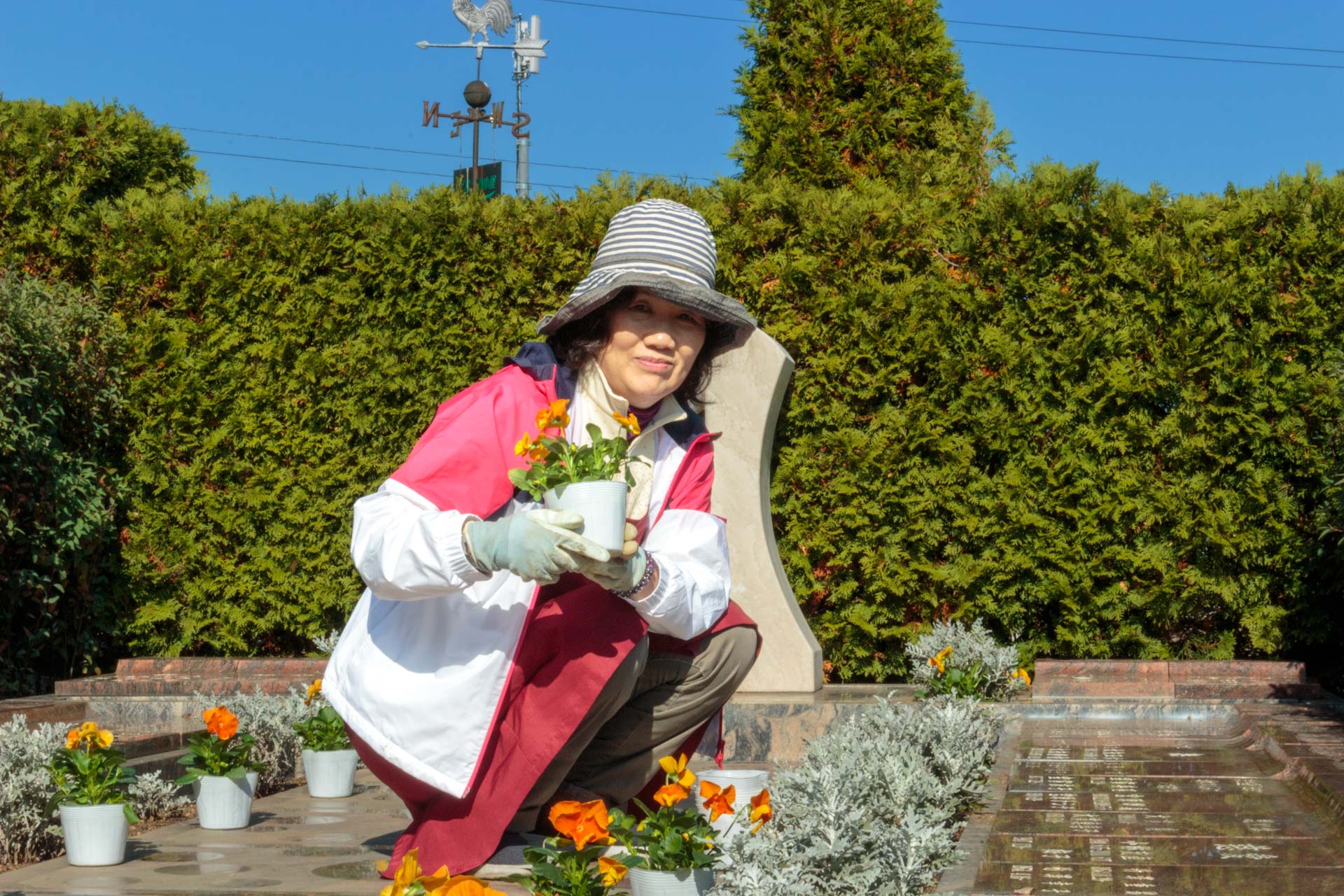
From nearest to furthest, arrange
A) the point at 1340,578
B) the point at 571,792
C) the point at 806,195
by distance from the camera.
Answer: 1. the point at 571,792
2. the point at 1340,578
3. the point at 806,195

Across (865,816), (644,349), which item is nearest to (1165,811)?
(865,816)

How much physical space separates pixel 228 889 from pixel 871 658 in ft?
14.1

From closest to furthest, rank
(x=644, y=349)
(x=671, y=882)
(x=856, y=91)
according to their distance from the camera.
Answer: (x=671, y=882) → (x=644, y=349) → (x=856, y=91)

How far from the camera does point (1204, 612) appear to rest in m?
6.44

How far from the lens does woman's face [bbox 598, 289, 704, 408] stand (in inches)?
128

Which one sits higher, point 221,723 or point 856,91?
point 856,91

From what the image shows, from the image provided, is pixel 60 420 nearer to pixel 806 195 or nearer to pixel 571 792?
pixel 806 195

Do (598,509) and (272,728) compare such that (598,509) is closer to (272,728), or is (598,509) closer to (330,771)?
(330,771)

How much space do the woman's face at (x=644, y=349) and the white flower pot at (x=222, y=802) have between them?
166 centimetres

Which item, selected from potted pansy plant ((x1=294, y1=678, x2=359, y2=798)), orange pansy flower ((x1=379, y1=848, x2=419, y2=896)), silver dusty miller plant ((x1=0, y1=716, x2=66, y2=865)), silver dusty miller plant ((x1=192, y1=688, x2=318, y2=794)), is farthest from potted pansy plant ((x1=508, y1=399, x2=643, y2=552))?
silver dusty miller plant ((x1=192, y1=688, x2=318, y2=794))

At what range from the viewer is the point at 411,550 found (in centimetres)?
280

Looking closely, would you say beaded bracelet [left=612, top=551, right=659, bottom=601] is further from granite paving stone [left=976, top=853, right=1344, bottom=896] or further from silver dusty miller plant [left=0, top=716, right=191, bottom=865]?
silver dusty miller plant [left=0, top=716, right=191, bottom=865]

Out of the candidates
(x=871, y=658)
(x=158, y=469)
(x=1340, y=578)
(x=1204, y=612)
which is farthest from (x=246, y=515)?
(x=1340, y=578)

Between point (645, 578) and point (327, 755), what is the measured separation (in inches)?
79.5
